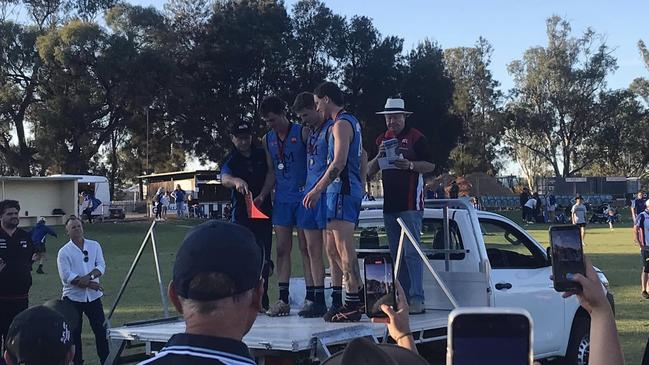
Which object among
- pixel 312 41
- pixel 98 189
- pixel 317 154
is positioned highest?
pixel 312 41

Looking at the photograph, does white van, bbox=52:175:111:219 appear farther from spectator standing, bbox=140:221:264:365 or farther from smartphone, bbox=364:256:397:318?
spectator standing, bbox=140:221:264:365

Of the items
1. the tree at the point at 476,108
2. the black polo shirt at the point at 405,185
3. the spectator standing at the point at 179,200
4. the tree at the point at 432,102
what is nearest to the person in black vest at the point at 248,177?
the black polo shirt at the point at 405,185

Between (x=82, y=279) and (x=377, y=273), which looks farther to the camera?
(x=82, y=279)

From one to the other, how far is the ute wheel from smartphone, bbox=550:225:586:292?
563cm

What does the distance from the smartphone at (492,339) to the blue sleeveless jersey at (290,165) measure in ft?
17.3

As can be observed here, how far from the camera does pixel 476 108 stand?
275ft

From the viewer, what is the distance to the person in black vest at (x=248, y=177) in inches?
301

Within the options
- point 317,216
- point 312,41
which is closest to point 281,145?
point 317,216

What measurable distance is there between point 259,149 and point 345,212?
140cm

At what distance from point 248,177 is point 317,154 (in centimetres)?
95

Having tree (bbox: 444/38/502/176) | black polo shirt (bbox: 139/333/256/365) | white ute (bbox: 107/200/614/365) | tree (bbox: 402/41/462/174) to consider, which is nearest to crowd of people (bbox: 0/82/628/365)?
white ute (bbox: 107/200/614/365)

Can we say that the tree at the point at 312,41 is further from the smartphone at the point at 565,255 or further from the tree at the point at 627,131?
the smartphone at the point at 565,255

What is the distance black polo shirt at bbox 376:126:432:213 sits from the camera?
25.3 feet

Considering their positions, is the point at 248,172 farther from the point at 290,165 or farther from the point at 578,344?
the point at 578,344
